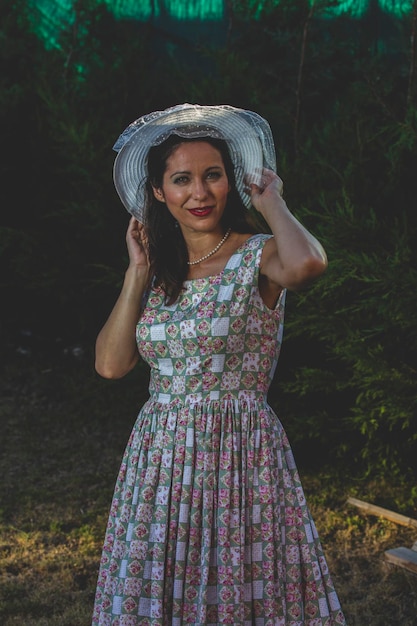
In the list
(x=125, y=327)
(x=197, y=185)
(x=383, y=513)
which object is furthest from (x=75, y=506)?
(x=197, y=185)

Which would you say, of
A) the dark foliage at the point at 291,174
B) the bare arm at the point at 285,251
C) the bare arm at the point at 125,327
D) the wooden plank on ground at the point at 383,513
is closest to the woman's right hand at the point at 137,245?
the bare arm at the point at 125,327

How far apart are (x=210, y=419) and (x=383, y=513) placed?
8.51ft

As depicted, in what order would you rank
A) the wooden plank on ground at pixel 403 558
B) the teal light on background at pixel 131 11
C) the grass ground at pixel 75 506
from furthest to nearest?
the teal light on background at pixel 131 11, the wooden plank on ground at pixel 403 558, the grass ground at pixel 75 506

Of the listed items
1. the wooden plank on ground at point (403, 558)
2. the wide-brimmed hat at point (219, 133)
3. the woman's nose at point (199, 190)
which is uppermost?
the wide-brimmed hat at point (219, 133)

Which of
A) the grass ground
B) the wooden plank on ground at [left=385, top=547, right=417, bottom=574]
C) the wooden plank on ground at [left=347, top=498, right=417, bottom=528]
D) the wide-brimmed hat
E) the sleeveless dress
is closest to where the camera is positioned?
the sleeveless dress

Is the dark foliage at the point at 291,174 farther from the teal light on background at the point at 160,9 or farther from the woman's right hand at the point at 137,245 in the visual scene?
the woman's right hand at the point at 137,245

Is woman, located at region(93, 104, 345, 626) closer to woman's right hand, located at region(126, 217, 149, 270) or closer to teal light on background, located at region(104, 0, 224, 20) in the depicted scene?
woman's right hand, located at region(126, 217, 149, 270)

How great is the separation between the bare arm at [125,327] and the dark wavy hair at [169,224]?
49 mm

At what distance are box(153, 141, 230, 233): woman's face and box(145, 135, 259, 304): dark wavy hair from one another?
4cm

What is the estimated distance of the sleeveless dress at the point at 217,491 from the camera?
2.55m

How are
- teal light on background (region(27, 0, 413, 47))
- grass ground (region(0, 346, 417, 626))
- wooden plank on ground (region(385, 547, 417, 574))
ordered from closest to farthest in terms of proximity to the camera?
grass ground (region(0, 346, 417, 626)) → wooden plank on ground (region(385, 547, 417, 574)) → teal light on background (region(27, 0, 413, 47))

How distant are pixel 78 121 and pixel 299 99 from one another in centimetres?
163

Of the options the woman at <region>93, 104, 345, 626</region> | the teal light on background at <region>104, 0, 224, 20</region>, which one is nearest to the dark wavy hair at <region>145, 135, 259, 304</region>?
the woman at <region>93, 104, 345, 626</region>

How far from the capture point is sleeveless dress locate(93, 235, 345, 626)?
2.55 m
